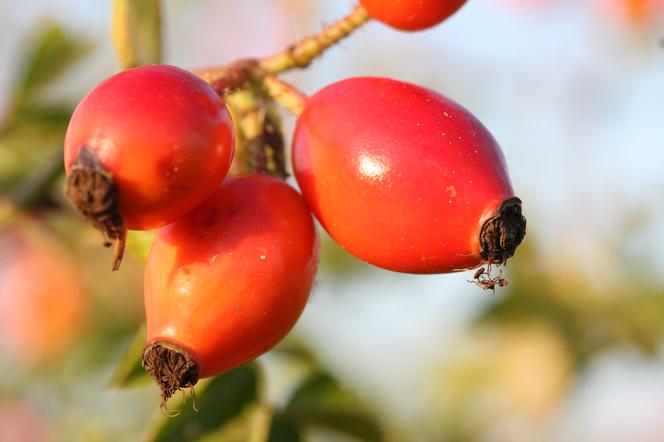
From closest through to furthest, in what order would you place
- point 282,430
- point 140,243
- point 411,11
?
point 411,11 → point 140,243 → point 282,430

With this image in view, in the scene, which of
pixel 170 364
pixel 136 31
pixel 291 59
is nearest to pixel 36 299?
pixel 136 31

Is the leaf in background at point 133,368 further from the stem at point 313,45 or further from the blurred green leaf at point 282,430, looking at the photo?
the stem at point 313,45

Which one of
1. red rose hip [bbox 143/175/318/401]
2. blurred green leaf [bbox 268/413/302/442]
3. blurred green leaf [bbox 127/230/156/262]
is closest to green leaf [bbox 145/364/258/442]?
blurred green leaf [bbox 268/413/302/442]

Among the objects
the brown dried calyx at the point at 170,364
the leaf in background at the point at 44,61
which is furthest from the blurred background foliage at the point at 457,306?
the brown dried calyx at the point at 170,364

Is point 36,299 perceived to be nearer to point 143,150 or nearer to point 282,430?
point 282,430

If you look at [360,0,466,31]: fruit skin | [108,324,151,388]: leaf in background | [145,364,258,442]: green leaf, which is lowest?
[145,364,258,442]: green leaf

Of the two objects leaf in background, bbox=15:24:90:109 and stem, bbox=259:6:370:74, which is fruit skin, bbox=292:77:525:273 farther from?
leaf in background, bbox=15:24:90:109

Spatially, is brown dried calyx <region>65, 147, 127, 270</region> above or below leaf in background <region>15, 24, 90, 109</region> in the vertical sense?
above
